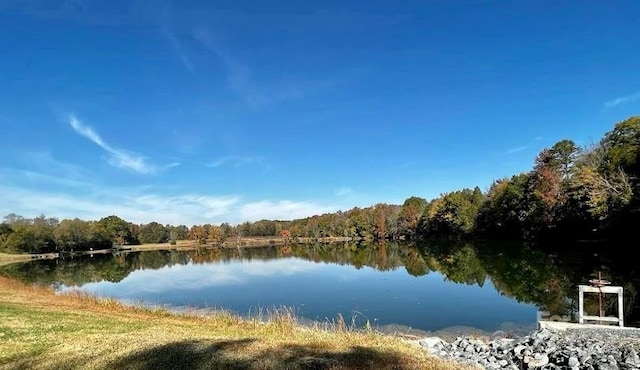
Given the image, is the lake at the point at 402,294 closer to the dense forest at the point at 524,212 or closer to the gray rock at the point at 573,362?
the gray rock at the point at 573,362

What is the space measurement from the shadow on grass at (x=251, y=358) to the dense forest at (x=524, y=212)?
1900 inches

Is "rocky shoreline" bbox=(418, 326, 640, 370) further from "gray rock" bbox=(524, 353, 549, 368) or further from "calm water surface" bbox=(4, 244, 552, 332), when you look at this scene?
"calm water surface" bbox=(4, 244, 552, 332)

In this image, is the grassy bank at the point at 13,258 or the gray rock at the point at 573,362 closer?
the gray rock at the point at 573,362

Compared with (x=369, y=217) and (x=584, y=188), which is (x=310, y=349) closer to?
(x=584, y=188)

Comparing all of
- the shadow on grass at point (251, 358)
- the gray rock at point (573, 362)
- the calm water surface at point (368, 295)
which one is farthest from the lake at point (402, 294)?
the shadow on grass at point (251, 358)

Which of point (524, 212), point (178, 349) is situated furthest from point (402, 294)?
point (524, 212)

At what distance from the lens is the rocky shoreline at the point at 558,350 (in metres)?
10.2

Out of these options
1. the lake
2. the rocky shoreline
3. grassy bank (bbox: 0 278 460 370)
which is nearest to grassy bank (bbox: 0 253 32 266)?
the lake

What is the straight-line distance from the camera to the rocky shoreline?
1020 centimetres

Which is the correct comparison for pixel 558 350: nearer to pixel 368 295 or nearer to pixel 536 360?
pixel 536 360

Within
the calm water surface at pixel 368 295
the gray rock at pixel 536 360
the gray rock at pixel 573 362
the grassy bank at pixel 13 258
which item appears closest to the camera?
the gray rock at pixel 573 362

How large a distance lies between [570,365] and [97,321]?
13.1 meters

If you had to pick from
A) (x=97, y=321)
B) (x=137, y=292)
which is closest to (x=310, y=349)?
(x=97, y=321)

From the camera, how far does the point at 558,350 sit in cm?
1130
